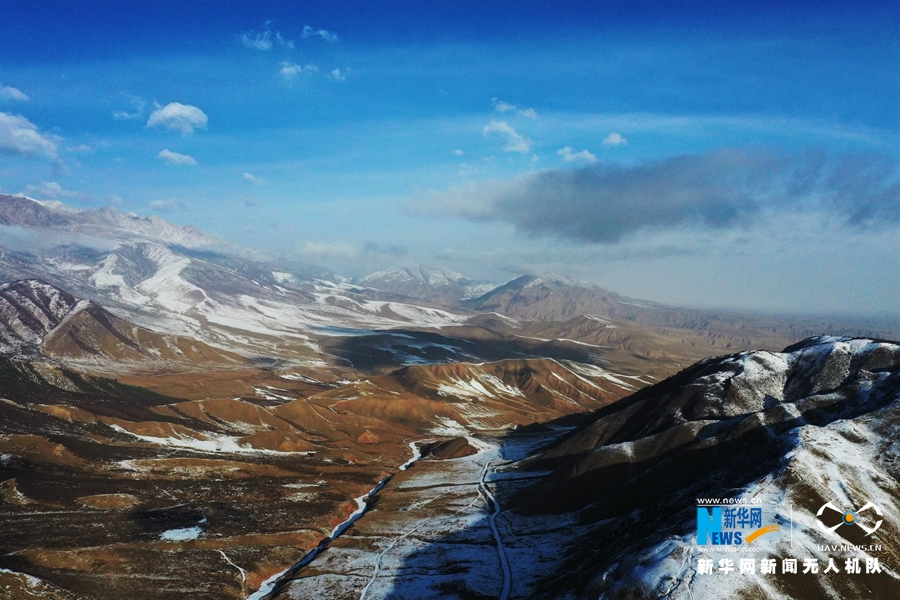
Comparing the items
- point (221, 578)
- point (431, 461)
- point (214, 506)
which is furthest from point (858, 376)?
point (214, 506)

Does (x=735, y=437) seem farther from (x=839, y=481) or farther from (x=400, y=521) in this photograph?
(x=400, y=521)

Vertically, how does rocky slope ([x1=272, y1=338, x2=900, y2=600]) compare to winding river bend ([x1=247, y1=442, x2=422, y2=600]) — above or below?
above

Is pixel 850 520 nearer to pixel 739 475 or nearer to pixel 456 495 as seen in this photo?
pixel 739 475

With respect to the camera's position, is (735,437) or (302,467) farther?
(302,467)
